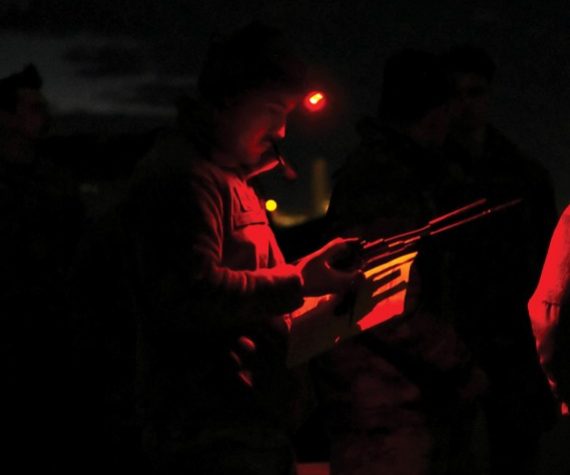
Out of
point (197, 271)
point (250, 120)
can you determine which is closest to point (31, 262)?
point (250, 120)

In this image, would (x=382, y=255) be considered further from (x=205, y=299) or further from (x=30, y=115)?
(x=30, y=115)

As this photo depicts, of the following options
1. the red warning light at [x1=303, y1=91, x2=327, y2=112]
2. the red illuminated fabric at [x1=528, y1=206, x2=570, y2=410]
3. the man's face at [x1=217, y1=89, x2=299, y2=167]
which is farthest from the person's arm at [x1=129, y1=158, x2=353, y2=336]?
the red warning light at [x1=303, y1=91, x2=327, y2=112]

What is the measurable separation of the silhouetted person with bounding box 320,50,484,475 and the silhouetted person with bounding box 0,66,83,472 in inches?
64.4

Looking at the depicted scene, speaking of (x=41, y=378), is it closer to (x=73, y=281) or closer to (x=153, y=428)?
(x=73, y=281)

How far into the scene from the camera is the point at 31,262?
4.82 meters

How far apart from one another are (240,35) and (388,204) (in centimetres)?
101

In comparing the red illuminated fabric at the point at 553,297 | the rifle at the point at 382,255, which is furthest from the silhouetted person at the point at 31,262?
the red illuminated fabric at the point at 553,297

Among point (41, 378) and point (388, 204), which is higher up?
point (388, 204)

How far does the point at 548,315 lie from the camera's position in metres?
3.30

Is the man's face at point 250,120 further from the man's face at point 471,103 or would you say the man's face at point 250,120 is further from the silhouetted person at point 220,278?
the man's face at point 471,103

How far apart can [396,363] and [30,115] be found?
2.18 metres

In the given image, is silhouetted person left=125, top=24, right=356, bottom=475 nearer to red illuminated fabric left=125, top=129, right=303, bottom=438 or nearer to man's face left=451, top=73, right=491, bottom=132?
red illuminated fabric left=125, top=129, right=303, bottom=438

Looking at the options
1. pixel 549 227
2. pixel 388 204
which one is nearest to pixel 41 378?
pixel 388 204

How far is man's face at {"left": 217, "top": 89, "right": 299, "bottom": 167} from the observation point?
2850 mm
